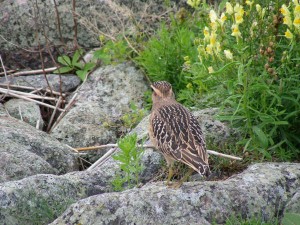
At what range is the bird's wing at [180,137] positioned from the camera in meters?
6.75

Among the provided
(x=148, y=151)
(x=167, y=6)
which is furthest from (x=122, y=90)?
(x=148, y=151)

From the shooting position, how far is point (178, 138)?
23.2 feet

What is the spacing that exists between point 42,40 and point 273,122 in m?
5.47

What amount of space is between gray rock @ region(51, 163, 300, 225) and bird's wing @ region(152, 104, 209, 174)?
0.24m

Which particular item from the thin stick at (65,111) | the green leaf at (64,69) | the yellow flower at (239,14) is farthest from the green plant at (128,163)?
the green leaf at (64,69)

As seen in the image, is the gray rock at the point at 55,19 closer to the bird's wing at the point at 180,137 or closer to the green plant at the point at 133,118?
the green plant at the point at 133,118

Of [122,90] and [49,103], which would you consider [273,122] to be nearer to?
[122,90]

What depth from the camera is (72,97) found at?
10820 millimetres

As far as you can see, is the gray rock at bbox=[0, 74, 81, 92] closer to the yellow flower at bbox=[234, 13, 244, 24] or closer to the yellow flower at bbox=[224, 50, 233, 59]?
the yellow flower at bbox=[224, 50, 233, 59]

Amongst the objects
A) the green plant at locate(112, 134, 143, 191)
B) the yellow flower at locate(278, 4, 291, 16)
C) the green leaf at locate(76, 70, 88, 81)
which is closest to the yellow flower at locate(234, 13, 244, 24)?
the yellow flower at locate(278, 4, 291, 16)

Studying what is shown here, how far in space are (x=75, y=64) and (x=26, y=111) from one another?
1.34 meters

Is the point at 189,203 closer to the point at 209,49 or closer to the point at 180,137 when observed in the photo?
the point at 180,137

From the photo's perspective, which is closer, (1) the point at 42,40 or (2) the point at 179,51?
(2) the point at 179,51

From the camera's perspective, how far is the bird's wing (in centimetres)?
675
